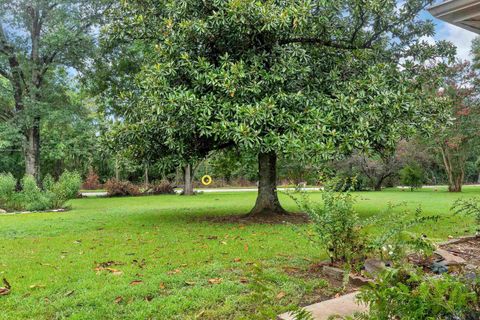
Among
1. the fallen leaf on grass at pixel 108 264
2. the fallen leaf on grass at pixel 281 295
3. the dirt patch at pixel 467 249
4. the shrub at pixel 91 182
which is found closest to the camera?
the fallen leaf on grass at pixel 281 295

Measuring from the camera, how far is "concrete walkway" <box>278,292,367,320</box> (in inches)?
96.7

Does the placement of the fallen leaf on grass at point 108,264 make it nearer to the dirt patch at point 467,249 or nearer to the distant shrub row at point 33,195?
the dirt patch at point 467,249

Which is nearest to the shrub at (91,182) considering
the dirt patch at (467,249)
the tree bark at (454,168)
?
the tree bark at (454,168)

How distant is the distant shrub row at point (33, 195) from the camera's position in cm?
1207

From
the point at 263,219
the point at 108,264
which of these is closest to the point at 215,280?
the point at 108,264

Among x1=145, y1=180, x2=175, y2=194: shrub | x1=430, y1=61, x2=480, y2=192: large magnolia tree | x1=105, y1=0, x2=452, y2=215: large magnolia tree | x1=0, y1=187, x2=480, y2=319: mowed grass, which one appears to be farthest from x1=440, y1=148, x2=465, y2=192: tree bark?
x1=0, y1=187, x2=480, y2=319: mowed grass

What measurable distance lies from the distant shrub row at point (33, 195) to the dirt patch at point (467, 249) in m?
11.3

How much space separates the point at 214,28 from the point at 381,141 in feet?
12.4

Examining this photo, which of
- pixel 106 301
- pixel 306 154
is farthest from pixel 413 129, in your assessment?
pixel 106 301

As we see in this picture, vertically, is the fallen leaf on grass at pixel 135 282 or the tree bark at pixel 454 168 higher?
the tree bark at pixel 454 168

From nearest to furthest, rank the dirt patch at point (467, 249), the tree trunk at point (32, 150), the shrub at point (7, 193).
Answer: the dirt patch at point (467, 249) → the shrub at point (7, 193) → the tree trunk at point (32, 150)

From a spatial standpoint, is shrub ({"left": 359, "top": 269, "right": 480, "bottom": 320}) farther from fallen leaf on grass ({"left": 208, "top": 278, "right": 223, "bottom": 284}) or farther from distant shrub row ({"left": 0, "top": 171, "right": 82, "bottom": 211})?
distant shrub row ({"left": 0, "top": 171, "right": 82, "bottom": 211})

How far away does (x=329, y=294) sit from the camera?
3.14m

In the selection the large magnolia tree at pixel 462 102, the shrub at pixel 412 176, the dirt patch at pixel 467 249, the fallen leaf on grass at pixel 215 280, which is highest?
the large magnolia tree at pixel 462 102
